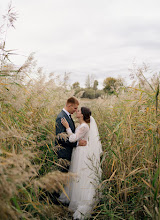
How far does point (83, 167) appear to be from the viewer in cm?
291

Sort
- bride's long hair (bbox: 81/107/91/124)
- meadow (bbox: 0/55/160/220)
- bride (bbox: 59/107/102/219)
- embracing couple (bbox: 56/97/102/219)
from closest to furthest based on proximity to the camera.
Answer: meadow (bbox: 0/55/160/220), bride (bbox: 59/107/102/219), embracing couple (bbox: 56/97/102/219), bride's long hair (bbox: 81/107/91/124)

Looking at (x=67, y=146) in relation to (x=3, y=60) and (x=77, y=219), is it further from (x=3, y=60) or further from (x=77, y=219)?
(x=3, y=60)

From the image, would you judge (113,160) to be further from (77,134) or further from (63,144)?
(63,144)

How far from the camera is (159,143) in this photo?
1.75 metres

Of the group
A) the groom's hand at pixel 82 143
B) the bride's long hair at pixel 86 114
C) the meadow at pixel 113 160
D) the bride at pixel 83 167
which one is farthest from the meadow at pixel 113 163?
the bride's long hair at pixel 86 114

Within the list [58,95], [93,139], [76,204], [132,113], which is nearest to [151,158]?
[132,113]

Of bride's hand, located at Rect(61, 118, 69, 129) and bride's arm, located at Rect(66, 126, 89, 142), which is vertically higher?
bride's hand, located at Rect(61, 118, 69, 129)

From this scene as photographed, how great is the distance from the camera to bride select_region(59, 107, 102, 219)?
2670 mm

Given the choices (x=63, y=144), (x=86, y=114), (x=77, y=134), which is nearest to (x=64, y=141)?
(x=63, y=144)

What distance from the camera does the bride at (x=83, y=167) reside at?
2.67 metres

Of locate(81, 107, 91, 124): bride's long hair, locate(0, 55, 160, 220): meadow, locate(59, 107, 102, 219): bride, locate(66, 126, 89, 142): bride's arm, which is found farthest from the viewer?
locate(81, 107, 91, 124): bride's long hair

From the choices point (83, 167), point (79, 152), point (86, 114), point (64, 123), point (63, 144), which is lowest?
point (83, 167)

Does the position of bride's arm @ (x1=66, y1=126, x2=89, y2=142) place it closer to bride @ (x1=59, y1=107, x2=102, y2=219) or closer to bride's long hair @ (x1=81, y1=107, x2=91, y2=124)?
bride @ (x1=59, y1=107, x2=102, y2=219)

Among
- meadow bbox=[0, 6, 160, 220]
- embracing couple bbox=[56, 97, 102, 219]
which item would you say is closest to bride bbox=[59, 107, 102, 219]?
embracing couple bbox=[56, 97, 102, 219]
